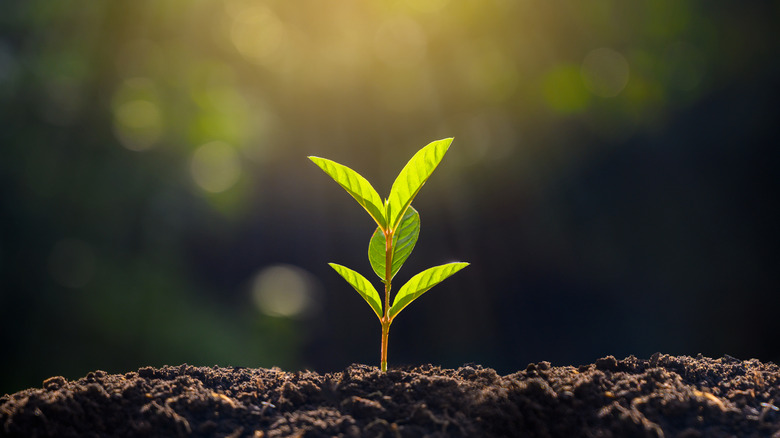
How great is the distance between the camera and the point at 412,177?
164cm

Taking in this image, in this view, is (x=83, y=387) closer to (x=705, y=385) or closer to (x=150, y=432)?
(x=150, y=432)

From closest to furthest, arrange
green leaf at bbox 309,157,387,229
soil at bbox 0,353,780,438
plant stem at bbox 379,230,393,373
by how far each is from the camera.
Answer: soil at bbox 0,353,780,438 < green leaf at bbox 309,157,387,229 < plant stem at bbox 379,230,393,373

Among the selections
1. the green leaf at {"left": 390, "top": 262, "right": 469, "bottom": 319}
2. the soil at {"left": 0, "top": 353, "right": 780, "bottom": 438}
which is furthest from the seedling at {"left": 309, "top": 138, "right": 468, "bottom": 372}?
the soil at {"left": 0, "top": 353, "right": 780, "bottom": 438}

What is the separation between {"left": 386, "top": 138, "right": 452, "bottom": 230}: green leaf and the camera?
63.0 inches

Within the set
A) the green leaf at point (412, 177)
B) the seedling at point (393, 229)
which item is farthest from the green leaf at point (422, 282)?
the green leaf at point (412, 177)

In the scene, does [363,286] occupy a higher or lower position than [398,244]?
lower

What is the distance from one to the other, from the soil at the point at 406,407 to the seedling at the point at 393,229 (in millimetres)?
227

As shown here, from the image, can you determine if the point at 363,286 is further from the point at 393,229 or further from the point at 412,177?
the point at 412,177

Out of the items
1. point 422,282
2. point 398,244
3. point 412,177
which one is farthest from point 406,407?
point 412,177

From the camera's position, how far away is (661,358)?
1.95 m

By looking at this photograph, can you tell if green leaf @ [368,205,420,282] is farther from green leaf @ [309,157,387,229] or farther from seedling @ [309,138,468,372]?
green leaf @ [309,157,387,229]

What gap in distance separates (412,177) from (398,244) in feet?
0.82

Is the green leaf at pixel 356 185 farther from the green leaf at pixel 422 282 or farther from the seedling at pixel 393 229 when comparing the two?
the green leaf at pixel 422 282

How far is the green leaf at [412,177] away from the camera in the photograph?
1.60m
